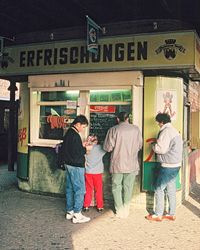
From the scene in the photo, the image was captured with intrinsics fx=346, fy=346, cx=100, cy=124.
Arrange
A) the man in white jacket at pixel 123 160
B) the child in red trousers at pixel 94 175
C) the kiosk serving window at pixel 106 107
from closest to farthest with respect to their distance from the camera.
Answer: the man in white jacket at pixel 123 160 < the child in red trousers at pixel 94 175 < the kiosk serving window at pixel 106 107

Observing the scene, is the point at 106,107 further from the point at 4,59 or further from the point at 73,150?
the point at 4,59

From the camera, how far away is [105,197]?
643cm

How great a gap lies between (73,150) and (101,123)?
55.9 inches

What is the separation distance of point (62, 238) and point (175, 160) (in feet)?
6.92

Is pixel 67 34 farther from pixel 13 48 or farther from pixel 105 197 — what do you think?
pixel 105 197

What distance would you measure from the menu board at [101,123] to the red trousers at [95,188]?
0.82m

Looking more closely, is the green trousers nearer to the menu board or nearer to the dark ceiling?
the menu board

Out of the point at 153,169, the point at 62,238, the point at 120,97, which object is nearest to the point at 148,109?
the point at 120,97

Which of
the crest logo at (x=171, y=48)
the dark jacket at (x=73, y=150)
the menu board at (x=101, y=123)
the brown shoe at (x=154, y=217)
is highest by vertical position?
the crest logo at (x=171, y=48)

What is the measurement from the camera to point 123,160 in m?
5.64

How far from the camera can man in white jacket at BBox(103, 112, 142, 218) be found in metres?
5.66

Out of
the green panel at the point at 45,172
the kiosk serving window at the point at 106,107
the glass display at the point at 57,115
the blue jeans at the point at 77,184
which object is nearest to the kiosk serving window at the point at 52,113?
the glass display at the point at 57,115

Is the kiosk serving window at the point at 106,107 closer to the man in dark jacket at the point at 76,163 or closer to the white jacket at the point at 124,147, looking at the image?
the white jacket at the point at 124,147

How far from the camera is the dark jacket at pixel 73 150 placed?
5.36 meters
